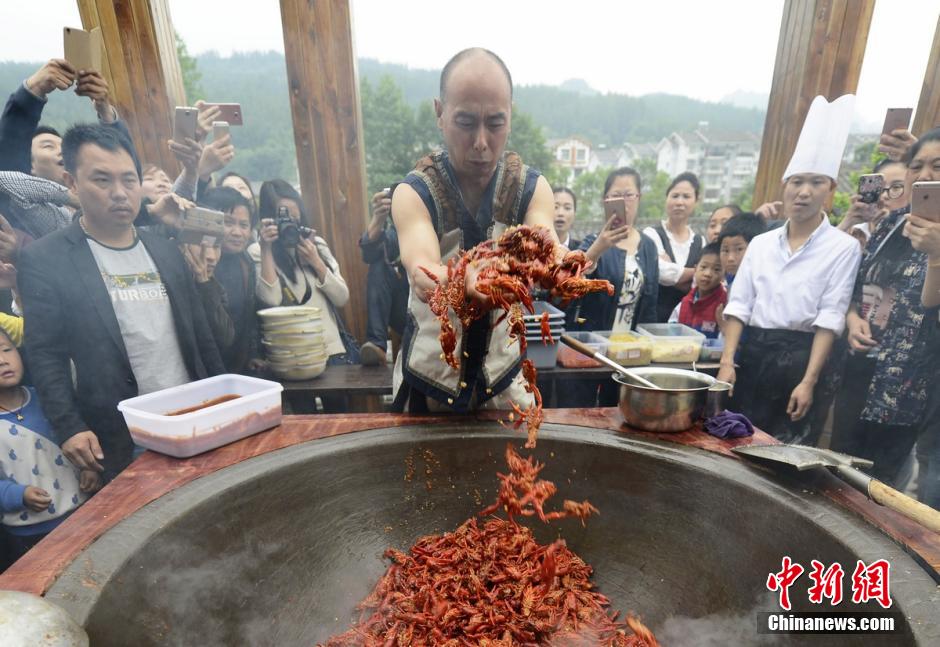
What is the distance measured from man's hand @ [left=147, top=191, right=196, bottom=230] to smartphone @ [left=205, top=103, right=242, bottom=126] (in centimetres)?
79

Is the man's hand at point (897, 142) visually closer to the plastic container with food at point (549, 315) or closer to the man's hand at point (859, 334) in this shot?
the man's hand at point (859, 334)

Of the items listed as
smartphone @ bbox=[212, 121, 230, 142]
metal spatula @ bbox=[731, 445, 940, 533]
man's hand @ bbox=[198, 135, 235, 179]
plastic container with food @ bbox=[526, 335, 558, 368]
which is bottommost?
plastic container with food @ bbox=[526, 335, 558, 368]

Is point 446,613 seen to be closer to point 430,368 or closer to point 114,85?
point 430,368

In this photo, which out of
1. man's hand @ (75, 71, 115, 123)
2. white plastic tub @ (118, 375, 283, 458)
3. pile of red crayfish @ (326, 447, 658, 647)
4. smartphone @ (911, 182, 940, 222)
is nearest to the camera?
pile of red crayfish @ (326, 447, 658, 647)

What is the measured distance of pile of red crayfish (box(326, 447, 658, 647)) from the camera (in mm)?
1693

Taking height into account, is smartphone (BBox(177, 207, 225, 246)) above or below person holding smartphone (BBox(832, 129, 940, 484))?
above

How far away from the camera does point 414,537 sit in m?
2.03

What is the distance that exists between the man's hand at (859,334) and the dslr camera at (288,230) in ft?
13.1

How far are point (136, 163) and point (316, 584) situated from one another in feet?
7.95

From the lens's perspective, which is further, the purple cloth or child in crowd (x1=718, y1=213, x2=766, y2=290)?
child in crowd (x1=718, y1=213, x2=766, y2=290)

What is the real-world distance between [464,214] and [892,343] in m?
2.80

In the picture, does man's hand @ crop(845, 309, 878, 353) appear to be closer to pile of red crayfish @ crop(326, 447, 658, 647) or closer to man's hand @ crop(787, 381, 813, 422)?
man's hand @ crop(787, 381, 813, 422)

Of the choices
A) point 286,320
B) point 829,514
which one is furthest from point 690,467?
point 286,320

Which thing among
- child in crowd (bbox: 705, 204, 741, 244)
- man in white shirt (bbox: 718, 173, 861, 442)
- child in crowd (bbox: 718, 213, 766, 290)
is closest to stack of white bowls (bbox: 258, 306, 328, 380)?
man in white shirt (bbox: 718, 173, 861, 442)
